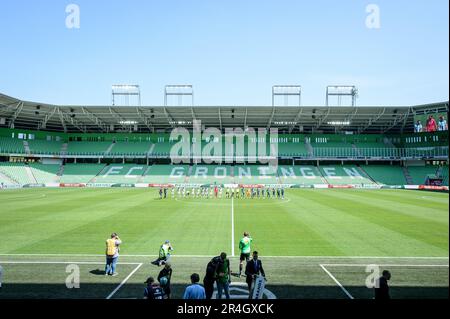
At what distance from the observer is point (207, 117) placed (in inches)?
2704

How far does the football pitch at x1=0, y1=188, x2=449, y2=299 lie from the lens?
10818 mm

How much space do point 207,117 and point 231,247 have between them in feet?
178

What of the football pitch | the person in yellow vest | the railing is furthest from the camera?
the railing

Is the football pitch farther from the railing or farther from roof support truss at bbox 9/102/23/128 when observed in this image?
the railing

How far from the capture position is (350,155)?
7031 centimetres

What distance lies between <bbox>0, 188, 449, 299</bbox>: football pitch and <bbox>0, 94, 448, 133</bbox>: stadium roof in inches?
1516

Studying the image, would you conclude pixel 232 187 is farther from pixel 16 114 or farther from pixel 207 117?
pixel 16 114

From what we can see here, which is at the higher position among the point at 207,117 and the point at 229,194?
the point at 207,117

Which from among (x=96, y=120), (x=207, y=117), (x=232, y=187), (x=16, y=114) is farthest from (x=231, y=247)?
(x=16, y=114)

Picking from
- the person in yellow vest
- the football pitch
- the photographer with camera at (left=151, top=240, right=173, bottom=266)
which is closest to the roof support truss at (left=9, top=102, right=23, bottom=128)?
the football pitch
